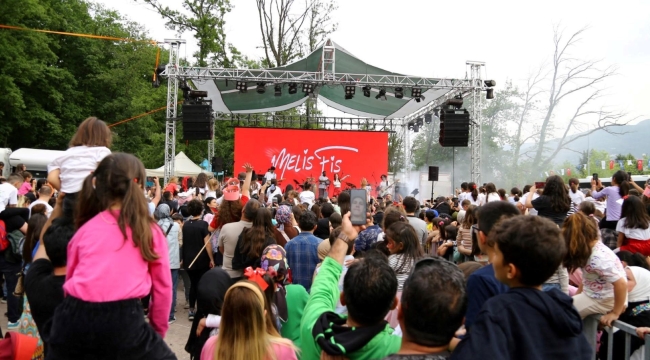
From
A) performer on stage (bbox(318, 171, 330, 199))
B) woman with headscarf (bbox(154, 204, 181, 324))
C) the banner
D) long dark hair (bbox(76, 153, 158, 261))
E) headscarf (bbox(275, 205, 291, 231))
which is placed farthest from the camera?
the banner

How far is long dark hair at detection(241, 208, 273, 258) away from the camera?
15.3ft

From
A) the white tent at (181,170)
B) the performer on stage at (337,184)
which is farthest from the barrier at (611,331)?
the white tent at (181,170)

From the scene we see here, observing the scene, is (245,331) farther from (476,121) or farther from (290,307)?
(476,121)

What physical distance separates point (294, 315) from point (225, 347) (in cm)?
88

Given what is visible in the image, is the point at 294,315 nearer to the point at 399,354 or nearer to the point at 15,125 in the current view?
the point at 399,354

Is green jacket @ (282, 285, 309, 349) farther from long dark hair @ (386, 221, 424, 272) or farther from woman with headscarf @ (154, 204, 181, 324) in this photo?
woman with headscarf @ (154, 204, 181, 324)

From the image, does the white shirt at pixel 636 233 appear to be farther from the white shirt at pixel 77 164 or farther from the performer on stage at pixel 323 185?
the performer on stage at pixel 323 185

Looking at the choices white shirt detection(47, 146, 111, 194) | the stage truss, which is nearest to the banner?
the stage truss

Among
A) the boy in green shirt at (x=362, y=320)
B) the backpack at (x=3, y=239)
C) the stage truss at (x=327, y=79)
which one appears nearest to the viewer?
the boy in green shirt at (x=362, y=320)

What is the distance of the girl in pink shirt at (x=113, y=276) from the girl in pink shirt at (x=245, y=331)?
26cm

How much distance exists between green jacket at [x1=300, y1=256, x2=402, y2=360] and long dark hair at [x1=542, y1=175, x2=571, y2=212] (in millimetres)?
4088

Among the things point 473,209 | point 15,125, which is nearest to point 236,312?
point 473,209

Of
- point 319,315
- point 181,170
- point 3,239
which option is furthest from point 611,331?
point 181,170

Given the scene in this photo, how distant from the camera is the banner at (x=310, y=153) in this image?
2077cm
